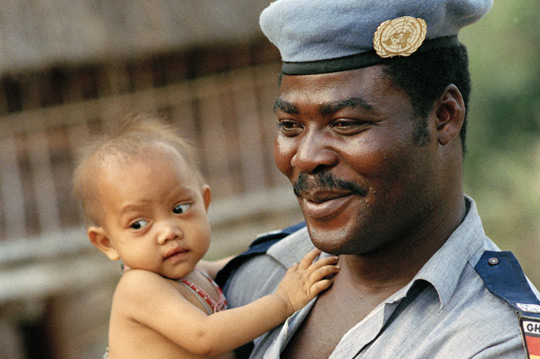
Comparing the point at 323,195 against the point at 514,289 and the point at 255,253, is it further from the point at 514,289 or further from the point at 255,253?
the point at 255,253

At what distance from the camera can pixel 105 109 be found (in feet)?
22.0

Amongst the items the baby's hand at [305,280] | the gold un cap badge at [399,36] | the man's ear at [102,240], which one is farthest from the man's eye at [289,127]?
the man's ear at [102,240]

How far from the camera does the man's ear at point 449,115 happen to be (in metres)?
2.18

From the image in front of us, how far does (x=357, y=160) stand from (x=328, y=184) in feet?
0.41

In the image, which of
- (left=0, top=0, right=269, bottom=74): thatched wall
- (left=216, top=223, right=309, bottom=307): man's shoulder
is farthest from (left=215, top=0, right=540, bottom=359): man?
(left=0, top=0, right=269, bottom=74): thatched wall

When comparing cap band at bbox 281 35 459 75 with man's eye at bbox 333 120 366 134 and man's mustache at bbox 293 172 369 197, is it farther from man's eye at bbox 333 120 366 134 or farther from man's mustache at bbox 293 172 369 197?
man's mustache at bbox 293 172 369 197

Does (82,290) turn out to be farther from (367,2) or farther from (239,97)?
(367,2)

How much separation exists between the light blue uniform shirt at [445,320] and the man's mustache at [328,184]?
318mm

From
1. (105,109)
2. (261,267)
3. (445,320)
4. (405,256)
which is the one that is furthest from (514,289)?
(105,109)

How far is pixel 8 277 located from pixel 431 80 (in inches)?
227

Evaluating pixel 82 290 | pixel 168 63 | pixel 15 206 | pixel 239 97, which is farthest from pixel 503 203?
pixel 15 206

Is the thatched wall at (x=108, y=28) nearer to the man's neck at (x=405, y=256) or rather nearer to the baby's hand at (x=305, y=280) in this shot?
the baby's hand at (x=305, y=280)

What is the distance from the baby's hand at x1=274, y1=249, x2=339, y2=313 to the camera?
243 centimetres

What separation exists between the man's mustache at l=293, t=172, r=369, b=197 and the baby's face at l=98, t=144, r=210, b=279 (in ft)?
2.12
